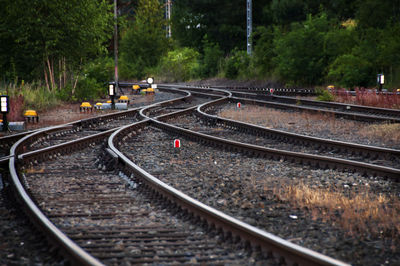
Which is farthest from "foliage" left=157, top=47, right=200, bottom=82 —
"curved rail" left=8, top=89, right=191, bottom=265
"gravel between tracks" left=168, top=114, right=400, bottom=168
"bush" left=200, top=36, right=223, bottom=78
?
"curved rail" left=8, top=89, right=191, bottom=265

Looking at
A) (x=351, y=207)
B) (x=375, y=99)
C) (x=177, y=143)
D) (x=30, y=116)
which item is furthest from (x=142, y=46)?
(x=351, y=207)

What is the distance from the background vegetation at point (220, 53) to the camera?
2042 centimetres

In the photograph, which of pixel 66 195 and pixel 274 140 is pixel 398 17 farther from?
pixel 66 195

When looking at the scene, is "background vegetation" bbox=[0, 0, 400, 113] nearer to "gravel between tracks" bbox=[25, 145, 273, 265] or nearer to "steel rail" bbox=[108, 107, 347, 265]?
"gravel between tracks" bbox=[25, 145, 273, 265]

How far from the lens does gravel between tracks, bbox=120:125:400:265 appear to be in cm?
496

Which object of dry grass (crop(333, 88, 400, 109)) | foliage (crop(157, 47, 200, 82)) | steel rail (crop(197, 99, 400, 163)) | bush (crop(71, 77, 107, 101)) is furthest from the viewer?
foliage (crop(157, 47, 200, 82))

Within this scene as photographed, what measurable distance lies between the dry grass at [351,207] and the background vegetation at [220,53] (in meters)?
14.1

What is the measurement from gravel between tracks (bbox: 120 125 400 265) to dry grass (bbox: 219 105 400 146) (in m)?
3.37

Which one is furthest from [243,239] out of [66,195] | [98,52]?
Result: [98,52]

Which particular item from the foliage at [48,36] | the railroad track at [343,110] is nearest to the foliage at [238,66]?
the railroad track at [343,110]

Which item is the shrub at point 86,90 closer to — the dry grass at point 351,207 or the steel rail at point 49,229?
the steel rail at point 49,229

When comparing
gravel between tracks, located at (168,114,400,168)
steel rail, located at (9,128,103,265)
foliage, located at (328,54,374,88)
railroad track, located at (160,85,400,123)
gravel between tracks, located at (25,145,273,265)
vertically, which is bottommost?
gravel between tracks, located at (25,145,273,265)

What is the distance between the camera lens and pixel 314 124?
14000 millimetres

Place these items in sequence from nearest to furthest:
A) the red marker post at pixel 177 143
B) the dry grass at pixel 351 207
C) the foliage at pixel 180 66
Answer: the dry grass at pixel 351 207, the red marker post at pixel 177 143, the foliage at pixel 180 66
